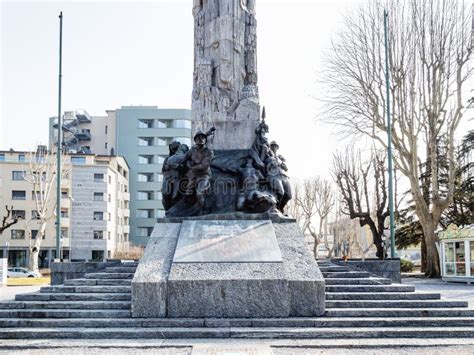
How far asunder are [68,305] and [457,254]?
21.8 meters

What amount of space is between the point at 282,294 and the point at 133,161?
5727 centimetres

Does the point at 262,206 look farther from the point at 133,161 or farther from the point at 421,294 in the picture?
the point at 133,161

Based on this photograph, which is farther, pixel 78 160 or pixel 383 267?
pixel 78 160

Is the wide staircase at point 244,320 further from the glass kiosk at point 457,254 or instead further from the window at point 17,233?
the window at point 17,233

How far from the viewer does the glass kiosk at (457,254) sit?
2622 cm

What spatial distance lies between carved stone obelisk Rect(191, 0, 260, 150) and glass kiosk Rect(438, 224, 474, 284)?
15.5 metres

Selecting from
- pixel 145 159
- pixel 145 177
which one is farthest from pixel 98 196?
pixel 145 159

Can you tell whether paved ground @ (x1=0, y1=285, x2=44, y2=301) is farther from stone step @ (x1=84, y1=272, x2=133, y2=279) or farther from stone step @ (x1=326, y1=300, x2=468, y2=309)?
stone step @ (x1=326, y1=300, x2=468, y2=309)

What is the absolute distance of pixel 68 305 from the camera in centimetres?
991

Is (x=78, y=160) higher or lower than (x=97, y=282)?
higher

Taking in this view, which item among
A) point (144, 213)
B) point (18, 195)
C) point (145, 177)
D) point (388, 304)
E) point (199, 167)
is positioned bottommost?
point (388, 304)

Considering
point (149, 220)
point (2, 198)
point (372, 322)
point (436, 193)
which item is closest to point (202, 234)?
point (372, 322)

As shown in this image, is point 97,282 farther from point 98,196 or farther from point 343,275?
point 98,196

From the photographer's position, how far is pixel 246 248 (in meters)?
10.8
